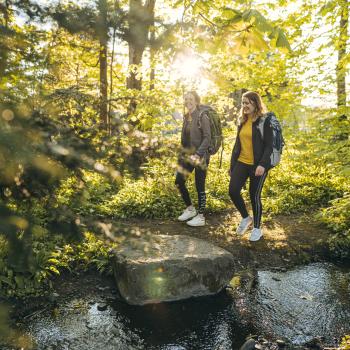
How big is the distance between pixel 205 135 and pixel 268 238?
93.4 inches

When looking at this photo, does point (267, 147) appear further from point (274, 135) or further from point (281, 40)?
point (281, 40)

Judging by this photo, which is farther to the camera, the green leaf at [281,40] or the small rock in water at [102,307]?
the small rock in water at [102,307]

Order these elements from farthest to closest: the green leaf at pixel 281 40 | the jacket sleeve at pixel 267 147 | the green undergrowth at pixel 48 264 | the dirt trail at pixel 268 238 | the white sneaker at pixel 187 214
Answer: the white sneaker at pixel 187 214, the dirt trail at pixel 268 238, the jacket sleeve at pixel 267 147, the green undergrowth at pixel 48 264, the green leaf at pixel 281 40

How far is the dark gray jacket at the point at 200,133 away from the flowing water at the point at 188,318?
2429 mm

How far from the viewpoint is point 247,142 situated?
577 centimetres

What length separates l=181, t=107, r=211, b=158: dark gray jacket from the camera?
6.21 metres

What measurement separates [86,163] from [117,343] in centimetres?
306

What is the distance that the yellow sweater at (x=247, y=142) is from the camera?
5730 millimetres

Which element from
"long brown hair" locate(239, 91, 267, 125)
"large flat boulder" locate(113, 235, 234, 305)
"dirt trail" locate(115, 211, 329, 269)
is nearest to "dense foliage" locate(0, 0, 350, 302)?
"large flat boulder" locate(113, 235, 234, 305)

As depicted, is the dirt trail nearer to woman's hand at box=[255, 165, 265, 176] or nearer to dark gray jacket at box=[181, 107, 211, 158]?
woman's hand at box=[255, 165, 265, 176]

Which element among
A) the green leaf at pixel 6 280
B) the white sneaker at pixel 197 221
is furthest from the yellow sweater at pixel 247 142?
the green leaf at pixel 6 280

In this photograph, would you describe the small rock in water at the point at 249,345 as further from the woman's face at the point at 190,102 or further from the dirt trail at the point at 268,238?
the woman's face at the point at 190,102

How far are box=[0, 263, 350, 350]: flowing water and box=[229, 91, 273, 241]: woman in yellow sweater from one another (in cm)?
153

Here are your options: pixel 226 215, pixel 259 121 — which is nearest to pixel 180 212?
pixel 226 215
